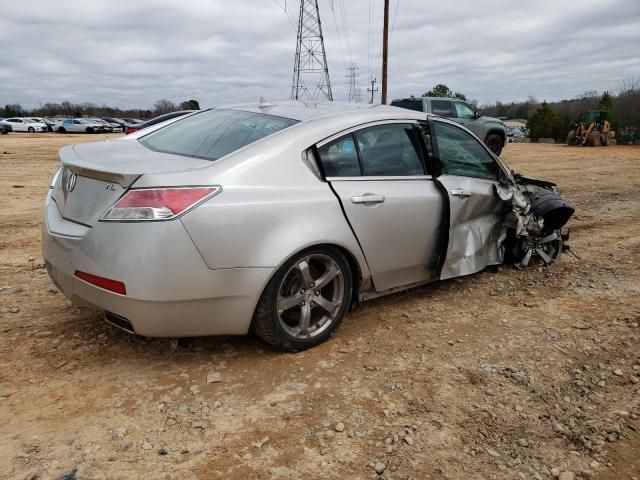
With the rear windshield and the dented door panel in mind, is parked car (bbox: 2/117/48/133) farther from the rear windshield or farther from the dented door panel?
the dented door panel

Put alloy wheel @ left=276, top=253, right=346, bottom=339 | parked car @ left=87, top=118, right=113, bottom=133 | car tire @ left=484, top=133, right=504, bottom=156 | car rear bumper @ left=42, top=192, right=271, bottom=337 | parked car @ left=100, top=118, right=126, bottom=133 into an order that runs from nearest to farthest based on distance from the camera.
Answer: car rear bumper @ left=42, top=192, right=271, bottom=337
alloy wheel @ left=276, top=253, right=346, bottom=339
car tire @ left=484, top=133, right=504, bottom=156
parked car @ left=87, top=118, right=113, bottom=133
parked car @ left=100, top=118, right=126, bottom=133

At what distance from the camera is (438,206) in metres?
3.90

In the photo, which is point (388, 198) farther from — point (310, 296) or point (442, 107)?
point (442, 107)

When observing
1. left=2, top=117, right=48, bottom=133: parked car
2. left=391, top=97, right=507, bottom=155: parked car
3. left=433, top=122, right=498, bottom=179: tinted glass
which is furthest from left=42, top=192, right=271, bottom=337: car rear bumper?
left=2, top=117, right=48, bottom=133: parked car

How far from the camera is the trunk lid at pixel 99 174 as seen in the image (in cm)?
278

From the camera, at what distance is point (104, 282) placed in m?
2.73

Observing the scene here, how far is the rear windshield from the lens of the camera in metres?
3.27

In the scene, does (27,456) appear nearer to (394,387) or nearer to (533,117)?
Answer: (394,387)

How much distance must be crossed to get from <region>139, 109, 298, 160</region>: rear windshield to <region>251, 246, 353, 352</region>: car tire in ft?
2.67

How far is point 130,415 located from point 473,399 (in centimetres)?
181

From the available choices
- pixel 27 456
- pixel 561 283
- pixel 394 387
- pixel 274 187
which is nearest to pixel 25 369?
pixel 27 456

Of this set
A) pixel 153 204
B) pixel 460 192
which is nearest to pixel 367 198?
pixel 460 192

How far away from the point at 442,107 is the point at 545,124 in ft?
93.6

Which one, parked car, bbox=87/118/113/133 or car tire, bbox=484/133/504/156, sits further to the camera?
parked car, bbox=87/118/113/133
